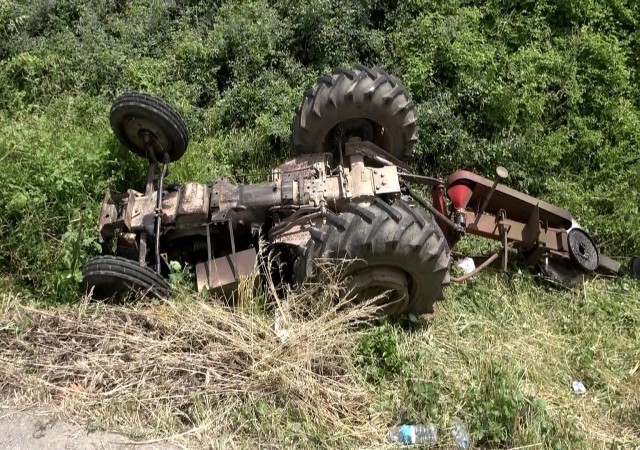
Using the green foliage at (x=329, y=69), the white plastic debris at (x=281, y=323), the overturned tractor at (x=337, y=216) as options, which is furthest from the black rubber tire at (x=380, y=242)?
the green foliage at (x=329, y=69)

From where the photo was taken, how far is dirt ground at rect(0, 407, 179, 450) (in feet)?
12.9

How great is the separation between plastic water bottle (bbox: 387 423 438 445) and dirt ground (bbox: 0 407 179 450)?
138cm

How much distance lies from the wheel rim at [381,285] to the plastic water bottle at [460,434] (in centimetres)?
97

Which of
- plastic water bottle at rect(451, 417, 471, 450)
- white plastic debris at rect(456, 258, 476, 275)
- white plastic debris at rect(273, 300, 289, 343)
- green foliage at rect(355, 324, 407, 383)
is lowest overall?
plastic water bottle at rect(451, 417, 471, 450)

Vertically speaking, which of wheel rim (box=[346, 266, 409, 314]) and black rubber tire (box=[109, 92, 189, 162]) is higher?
black rubber tire (box=[109, 92, 189, 162])

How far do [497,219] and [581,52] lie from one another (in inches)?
122

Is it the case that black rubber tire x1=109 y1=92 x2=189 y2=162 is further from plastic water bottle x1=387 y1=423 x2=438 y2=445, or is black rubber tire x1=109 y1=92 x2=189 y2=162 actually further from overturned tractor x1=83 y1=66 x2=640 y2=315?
plastic water bottle x1=387 y1=423 x2=438 y2=445

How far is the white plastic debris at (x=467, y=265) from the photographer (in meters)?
5.70

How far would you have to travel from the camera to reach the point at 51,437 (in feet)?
13.0

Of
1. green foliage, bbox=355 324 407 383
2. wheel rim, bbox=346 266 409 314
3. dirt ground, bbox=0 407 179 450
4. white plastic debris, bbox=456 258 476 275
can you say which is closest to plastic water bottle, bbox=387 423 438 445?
green foliage, bbox=355 324 407 383

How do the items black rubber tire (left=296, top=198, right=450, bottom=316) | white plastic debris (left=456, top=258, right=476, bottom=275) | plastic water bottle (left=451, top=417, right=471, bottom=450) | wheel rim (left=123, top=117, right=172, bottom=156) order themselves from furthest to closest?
white plastic debris (left=456, top=258, right=476, bottom=275) < wheel rim (left=123, top=117, right=172, bottom=156) < black rubber tire (left=296, top=198, right=450, bottom=316) < plastic water bottle (left=451, top=417, right=471, bottom=450)

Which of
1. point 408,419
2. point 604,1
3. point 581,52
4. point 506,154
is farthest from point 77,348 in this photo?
point 604,1

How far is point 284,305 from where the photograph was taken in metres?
4.60

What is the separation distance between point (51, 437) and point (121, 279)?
114 cm
